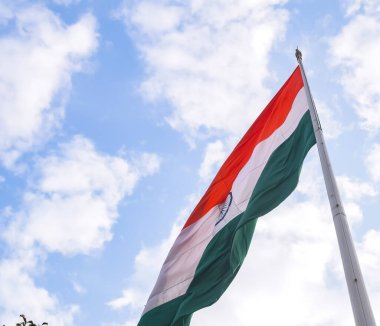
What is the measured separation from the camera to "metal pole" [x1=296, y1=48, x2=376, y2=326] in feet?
14.8

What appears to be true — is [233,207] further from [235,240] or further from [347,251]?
[347,251]

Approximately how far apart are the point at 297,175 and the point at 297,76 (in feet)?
8.11

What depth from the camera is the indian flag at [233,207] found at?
7188 mm

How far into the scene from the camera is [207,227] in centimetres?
859

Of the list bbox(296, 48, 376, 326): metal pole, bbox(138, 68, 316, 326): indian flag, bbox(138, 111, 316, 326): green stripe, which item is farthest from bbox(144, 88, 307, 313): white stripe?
bbox(296, 48, 376, 326): metal pole

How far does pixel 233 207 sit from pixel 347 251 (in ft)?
10.4

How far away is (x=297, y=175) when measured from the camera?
7332mm

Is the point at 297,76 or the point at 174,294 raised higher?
the point at 297,76

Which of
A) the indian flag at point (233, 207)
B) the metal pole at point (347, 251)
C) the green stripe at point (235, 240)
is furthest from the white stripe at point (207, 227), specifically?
the metal pole at point (347, 251)

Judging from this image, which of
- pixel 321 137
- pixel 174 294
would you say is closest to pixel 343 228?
pixel 321 137

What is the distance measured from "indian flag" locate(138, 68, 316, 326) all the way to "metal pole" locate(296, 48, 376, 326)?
3.12ft

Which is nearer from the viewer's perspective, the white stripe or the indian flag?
the indian flag

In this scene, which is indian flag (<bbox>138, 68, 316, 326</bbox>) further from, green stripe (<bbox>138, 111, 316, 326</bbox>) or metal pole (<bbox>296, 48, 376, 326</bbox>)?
metal pole (<bbox>296, 48, 376, 326</bbox>)

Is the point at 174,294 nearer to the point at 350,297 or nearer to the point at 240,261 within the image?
the point at 240,261
